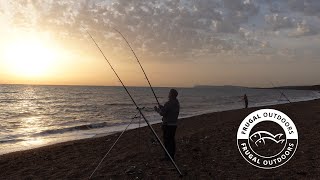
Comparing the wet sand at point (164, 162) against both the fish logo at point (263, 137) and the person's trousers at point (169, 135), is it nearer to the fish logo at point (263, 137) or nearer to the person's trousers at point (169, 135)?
the person's trousers at point (169, 135)

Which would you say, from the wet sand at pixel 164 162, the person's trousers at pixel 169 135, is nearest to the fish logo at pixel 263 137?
the wet sand at pixel 164 162

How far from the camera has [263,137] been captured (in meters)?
11.6

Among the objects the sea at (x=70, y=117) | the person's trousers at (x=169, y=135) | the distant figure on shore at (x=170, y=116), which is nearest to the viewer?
the distant figure on shore at (x=170, y=116)

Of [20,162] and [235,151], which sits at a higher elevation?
[235,151]

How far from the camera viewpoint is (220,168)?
850 cm

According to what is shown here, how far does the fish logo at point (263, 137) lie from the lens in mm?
10875

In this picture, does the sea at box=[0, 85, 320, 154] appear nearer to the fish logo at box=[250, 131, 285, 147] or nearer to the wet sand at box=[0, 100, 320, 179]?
the wet sand at box=[0, 100, 320, 179]

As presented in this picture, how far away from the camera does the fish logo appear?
35.7 ft

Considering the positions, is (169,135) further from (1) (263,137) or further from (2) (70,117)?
(2) (70,117)

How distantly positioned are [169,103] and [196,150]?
2.34m

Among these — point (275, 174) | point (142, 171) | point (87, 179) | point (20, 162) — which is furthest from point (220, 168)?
point (20, 162)

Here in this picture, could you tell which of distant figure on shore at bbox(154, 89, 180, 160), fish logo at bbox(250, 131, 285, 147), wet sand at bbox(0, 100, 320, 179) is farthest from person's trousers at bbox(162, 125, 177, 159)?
fish logo at bbox(250, 131, 285, 147)

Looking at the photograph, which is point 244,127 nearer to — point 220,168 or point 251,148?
point 251,148

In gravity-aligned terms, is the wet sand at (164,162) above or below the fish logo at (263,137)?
below
